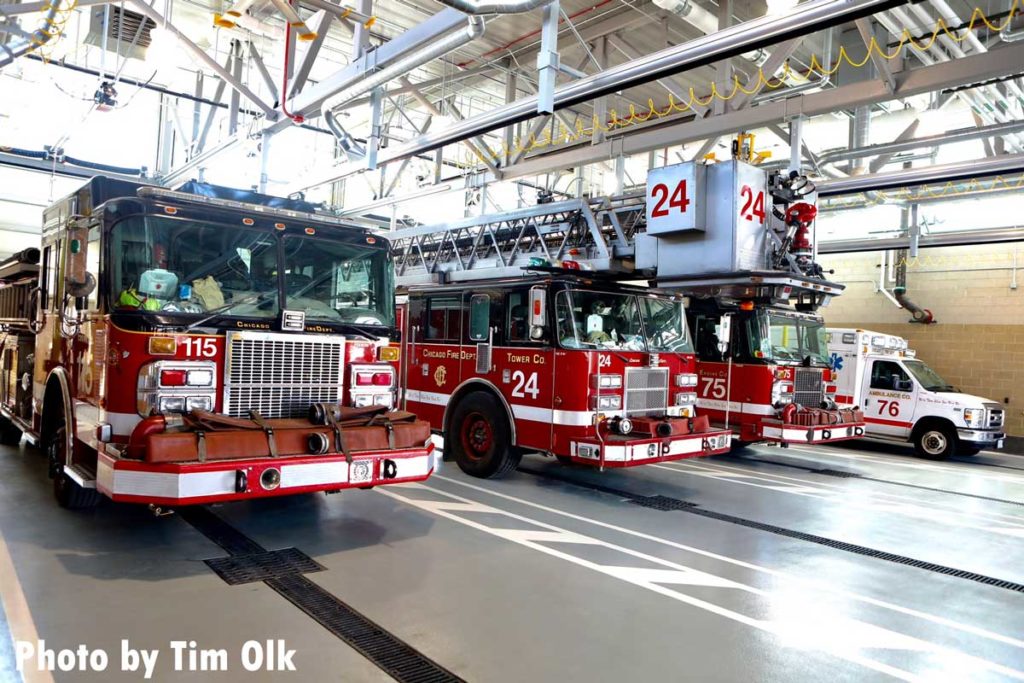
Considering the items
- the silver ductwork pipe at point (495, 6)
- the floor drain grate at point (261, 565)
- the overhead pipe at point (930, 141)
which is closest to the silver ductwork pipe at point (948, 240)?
the overhead pipe at point (930, 141)

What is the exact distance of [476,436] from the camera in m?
8.85

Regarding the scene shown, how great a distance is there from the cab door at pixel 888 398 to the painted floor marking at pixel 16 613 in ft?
42.5

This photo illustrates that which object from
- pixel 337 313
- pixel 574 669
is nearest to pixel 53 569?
pixel 337 313

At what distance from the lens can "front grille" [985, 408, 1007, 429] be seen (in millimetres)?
12403

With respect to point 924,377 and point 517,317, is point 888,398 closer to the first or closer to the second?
point 924,377

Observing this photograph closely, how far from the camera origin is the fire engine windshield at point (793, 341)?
34.4 ft

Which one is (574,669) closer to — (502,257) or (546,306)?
(546,306)

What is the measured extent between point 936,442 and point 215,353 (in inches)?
476

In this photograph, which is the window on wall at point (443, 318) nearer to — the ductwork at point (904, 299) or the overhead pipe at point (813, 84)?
the overhead pipe at point (813, 84)

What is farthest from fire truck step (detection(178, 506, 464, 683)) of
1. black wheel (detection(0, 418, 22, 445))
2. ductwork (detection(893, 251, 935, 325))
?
ductwork (detection(893, 251, 935, 325))

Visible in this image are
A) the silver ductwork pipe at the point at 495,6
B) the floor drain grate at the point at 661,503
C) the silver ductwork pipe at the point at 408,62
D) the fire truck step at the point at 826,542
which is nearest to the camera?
the fire truck step at the point at 826,542

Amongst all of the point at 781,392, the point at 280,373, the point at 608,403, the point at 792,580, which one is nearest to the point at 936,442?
the point at 781,392

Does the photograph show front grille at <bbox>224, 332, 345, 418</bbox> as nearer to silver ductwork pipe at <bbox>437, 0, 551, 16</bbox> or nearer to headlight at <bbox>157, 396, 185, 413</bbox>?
headlight at <bbox>157, 396, 185, 413</bbox>

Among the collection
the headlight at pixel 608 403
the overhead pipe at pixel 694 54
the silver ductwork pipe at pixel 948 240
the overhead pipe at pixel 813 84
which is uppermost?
the overhead pipe at pixel 813 84
